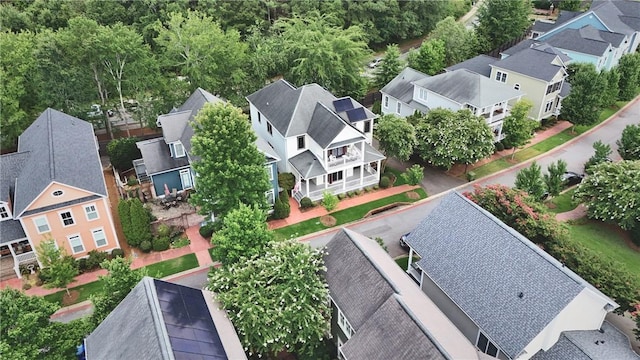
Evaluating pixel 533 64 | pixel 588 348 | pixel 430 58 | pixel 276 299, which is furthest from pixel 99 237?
pixel 533 64

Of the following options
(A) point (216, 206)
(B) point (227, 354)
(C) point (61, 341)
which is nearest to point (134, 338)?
(B) point (227, 354)

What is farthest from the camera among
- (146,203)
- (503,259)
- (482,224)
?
(146,203)

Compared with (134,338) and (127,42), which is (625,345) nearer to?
(134,338)

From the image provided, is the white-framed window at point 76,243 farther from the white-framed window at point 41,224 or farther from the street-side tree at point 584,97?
the street-side tree at point 584,97

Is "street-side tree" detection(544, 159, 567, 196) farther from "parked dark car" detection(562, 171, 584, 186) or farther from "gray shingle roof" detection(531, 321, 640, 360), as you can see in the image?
"gray shingle roof" detection(531, 321, 640, 360)

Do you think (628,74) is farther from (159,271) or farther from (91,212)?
(91,212)

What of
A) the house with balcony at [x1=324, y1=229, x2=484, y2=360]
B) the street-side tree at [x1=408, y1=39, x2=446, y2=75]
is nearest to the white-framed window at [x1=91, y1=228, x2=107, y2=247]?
the house with balcony at [x1=324, y1=229, x2=484, y2=360]

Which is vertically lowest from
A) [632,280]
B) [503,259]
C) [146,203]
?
[146,203]
